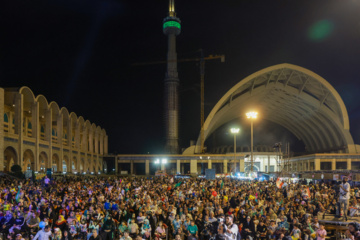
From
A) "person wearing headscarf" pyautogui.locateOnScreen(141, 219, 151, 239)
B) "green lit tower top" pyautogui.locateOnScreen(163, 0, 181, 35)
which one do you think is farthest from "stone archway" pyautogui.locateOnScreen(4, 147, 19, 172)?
"green lit tower top" pyautogui.locateOnScreen(163, 0, 181, 35)

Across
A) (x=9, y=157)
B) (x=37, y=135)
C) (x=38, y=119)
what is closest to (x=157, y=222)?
(x=37, y=135)

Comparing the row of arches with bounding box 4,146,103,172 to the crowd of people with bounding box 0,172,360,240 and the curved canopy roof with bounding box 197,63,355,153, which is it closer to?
the curved canopy roof with bounding box 197,63,355,153

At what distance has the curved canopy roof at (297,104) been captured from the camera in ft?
235

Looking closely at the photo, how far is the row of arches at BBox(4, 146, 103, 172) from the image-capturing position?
43081 mm

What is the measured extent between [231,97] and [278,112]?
1968 cm

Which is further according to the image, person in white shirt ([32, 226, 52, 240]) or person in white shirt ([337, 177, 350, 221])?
person in white shirt ([337, 177, 350, 221])

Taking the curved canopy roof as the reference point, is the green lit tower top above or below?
above

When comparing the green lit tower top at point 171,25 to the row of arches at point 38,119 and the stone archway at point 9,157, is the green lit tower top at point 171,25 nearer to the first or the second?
the row of arches at point 38,119

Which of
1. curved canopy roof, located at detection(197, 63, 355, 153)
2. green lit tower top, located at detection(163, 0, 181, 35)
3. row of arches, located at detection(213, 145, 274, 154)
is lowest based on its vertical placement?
row of arches, located at detection(213, 145, 274, 154)

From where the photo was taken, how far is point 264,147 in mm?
93312

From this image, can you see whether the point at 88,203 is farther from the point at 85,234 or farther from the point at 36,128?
the point at 36,128

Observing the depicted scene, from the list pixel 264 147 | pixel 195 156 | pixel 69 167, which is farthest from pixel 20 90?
pixel 264 147

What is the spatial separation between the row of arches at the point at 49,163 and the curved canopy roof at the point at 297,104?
74.8 ft

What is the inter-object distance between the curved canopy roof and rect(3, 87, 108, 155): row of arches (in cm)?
2439
